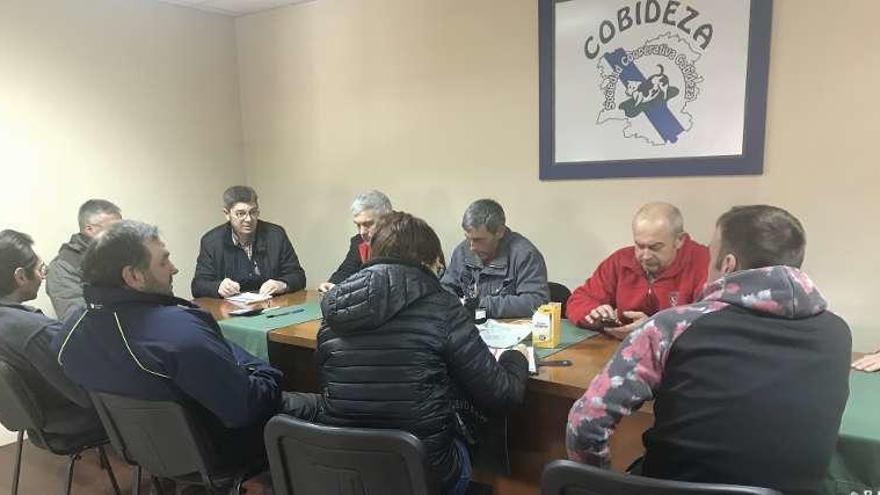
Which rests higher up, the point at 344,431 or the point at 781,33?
the point at 781,33

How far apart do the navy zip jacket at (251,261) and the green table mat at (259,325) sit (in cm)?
60

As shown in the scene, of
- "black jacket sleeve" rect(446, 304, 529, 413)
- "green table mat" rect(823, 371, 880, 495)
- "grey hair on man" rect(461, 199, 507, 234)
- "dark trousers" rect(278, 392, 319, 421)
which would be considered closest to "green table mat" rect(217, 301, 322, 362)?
"dark trousers" rect(278, 392, 319, 421)

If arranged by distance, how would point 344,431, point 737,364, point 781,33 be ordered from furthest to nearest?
point 781,33, point 344,431, point 737,364

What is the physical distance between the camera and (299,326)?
2.43 m

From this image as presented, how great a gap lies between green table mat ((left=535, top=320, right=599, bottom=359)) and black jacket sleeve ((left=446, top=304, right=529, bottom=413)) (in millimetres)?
A: 264

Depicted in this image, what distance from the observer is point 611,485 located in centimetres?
105

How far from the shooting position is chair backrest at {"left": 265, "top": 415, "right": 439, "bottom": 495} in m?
1.29

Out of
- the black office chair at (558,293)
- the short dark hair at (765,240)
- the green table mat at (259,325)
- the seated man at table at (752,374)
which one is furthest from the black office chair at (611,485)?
the black office chair at (558,293)

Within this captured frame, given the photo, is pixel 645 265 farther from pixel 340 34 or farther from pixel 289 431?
pixel 340 34

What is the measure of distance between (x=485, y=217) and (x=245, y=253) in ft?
4.87

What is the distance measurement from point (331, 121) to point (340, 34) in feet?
1.82

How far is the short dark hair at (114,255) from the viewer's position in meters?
1.71

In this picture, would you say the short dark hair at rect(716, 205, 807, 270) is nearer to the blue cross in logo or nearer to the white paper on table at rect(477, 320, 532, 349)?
the white paper on table at rect(477, 320, 532, 349)

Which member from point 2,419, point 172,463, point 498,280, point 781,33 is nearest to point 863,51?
point 781,33
